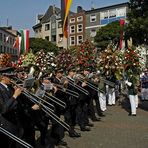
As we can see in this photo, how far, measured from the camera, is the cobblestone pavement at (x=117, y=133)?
968 cm

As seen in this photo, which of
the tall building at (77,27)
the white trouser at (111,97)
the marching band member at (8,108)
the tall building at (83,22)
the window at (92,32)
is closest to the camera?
the marching band member at (8,108)

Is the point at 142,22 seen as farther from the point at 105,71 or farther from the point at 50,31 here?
the point at 50,31

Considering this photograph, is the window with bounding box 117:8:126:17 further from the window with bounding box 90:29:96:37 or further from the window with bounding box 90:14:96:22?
the window with bounding box 90:29:96:37

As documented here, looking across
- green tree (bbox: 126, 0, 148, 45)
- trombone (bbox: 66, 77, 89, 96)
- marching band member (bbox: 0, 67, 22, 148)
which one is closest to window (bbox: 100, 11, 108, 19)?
green tree (bbox: 126, 0, 148, 45)

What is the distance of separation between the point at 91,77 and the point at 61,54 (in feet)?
22.4

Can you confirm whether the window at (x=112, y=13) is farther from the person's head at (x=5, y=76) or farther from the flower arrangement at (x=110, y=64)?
the person's head at (x=5, y=76)

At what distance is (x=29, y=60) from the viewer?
18703 millimetres

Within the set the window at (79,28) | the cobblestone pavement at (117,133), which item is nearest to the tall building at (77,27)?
the window at (79,28)

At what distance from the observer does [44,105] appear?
7137 mm

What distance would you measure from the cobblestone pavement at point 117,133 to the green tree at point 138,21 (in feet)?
48.3

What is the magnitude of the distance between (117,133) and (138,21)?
18970 mm

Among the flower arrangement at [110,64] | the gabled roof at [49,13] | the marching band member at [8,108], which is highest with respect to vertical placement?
the gabled roof at [49,13]

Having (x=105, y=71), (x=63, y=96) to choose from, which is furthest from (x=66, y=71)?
(x=105, y=71)

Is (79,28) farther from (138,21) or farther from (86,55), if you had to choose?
(86,55)
